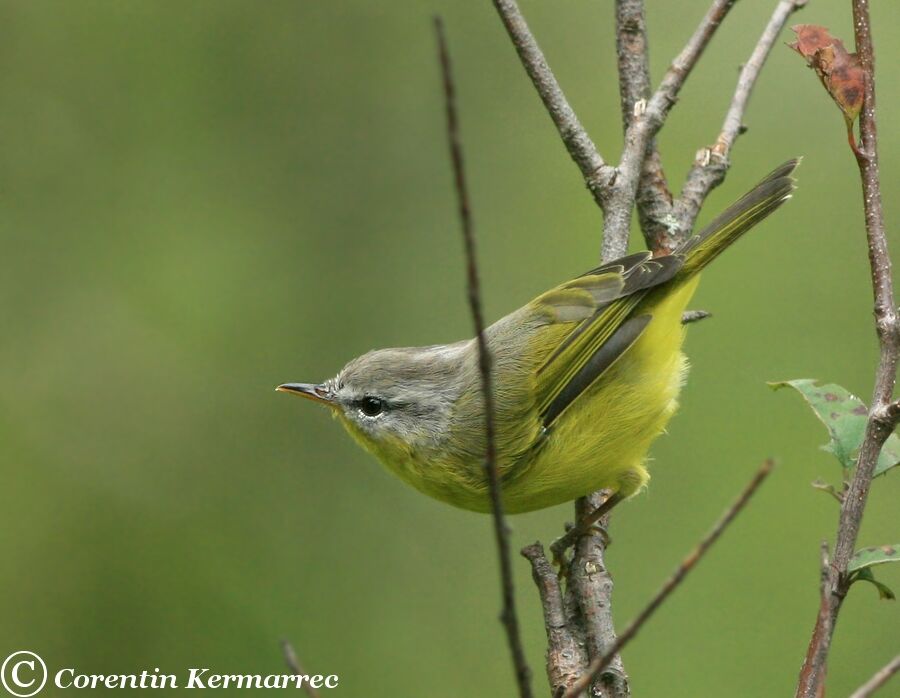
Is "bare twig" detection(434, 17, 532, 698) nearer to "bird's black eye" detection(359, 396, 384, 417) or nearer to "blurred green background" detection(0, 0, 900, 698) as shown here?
"bird's black eye" detection(359, 396, 384, 417)

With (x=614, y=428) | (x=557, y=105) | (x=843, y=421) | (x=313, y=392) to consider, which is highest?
(x=557, y=105)

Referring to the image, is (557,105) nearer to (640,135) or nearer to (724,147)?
(640,135)

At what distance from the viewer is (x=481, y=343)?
64.1 inches

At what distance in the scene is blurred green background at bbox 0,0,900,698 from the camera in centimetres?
530

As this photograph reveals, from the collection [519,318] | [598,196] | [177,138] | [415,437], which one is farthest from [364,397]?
[177,138]

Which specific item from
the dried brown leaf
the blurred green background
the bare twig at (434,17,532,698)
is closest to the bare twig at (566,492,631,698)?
the bare twig at (434,17,532,698)

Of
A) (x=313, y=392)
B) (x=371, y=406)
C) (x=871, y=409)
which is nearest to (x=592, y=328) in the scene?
(x=371, y=406)

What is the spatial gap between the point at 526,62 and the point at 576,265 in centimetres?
248

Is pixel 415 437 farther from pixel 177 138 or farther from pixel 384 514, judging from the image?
pixel 177 138

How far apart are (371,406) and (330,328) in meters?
2.36

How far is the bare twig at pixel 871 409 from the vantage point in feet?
6.97

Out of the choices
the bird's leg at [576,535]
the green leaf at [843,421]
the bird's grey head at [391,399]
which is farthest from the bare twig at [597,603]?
the green leaf at [843,421]

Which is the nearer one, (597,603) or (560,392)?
(597,603)

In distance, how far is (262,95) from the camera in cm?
652
